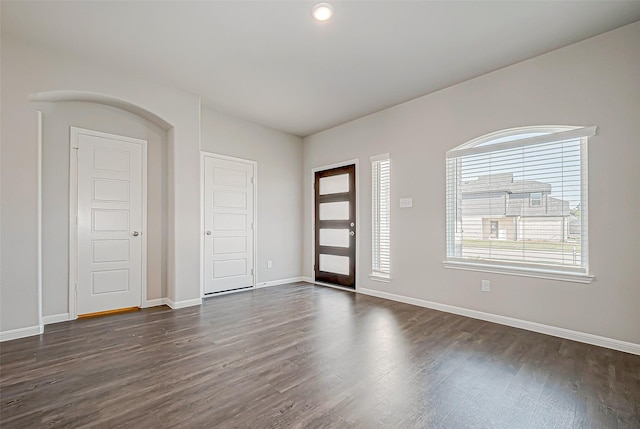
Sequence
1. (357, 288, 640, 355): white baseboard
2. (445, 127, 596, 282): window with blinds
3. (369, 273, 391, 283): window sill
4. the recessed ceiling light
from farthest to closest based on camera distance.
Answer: (369, 273, 391, 283): window sill < (445, 127, 596, 282): window with blinds < (357, 288, 640, 355): white baseboard < the recessed ceiling light

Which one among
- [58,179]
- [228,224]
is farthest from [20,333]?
[228,224]

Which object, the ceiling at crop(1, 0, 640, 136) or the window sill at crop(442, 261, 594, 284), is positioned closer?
the ceiling at crop(1, 0, 640, 136)

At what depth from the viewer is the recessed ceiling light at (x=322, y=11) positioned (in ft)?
8.08

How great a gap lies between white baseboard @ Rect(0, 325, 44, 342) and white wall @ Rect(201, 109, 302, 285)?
296 centimetres

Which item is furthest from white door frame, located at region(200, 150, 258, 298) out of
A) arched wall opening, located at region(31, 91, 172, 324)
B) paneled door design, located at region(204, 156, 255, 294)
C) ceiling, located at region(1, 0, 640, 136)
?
ceiling, located at region(1, 0, 640, 136)

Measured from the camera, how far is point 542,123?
10.4 ft

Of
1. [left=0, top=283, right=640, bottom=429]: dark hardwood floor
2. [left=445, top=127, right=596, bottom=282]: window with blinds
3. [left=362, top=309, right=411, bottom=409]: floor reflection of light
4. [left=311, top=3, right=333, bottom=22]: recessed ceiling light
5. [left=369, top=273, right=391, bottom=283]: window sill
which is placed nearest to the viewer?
[left=0, top=283, right=640, bottom=429]: dark hardwood floor

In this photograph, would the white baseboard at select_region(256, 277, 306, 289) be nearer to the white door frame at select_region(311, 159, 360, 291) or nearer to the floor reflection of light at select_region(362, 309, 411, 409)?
the white door frame at select_region(311, 159, 360, 291)

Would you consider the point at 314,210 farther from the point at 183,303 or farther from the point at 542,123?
the point at 542,123

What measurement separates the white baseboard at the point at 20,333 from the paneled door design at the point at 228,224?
2.00 meters

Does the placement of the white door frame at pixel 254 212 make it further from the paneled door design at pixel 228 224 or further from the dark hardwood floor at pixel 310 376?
the dark hardwood floor at pixel 310 376

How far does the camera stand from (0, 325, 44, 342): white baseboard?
9.48 feet

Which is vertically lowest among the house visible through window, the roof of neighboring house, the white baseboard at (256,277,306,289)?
the white baseboard at (256,277,306,289)

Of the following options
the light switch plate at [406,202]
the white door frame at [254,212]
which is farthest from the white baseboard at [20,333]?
the light switch plate at [406,202]
